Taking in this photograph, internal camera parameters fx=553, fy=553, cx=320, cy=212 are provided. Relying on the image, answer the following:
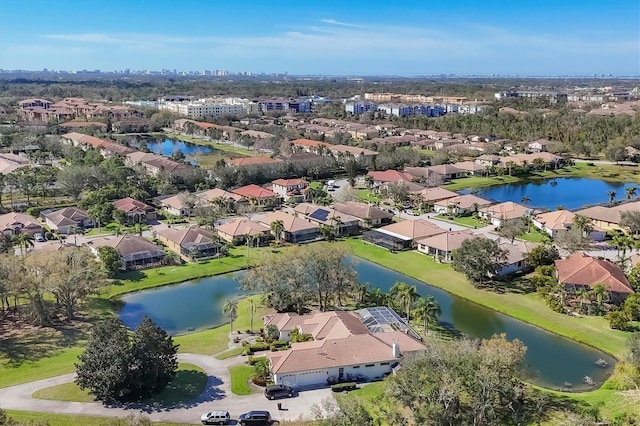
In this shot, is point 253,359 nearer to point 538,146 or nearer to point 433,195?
point 433,195

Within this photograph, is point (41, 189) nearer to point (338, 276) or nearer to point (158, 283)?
point (158, 283)

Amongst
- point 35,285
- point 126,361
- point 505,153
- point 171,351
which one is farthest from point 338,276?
point 505,153

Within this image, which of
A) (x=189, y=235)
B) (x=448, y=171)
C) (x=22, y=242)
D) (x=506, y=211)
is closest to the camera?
(x=22, y=242)

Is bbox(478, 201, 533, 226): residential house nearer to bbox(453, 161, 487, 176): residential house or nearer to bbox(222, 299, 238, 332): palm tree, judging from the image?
bbox(453, 161, 487, 176): residential house

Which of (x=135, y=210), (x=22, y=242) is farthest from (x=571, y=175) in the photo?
(x=22, y=242)

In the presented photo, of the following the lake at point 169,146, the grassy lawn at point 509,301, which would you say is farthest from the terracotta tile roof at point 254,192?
the lake at point 169,146
